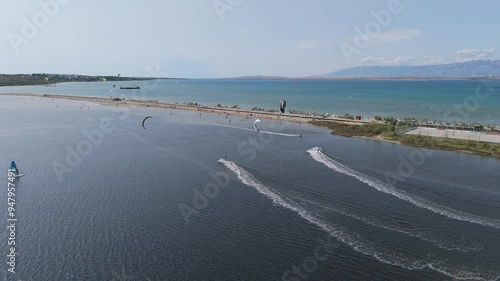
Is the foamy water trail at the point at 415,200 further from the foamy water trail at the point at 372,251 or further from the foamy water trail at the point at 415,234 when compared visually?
the foamy water trail at the point at 372,251

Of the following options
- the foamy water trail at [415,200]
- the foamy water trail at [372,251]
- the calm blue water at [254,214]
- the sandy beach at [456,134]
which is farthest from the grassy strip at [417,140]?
the foamy water trail at [372,251]

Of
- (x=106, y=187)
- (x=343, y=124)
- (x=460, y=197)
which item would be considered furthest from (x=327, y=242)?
(x=343, y=124)

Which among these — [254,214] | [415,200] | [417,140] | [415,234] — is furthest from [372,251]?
[417,140]

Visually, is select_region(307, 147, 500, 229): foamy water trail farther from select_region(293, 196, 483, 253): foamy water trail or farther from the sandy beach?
the sandy beach

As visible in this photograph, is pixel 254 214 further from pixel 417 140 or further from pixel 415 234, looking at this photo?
pixel 417 140

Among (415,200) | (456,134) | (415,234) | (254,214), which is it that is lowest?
(254,214)

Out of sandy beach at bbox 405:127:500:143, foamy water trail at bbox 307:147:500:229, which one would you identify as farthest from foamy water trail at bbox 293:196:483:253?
sandy beach at bbox 405:127:500:143
